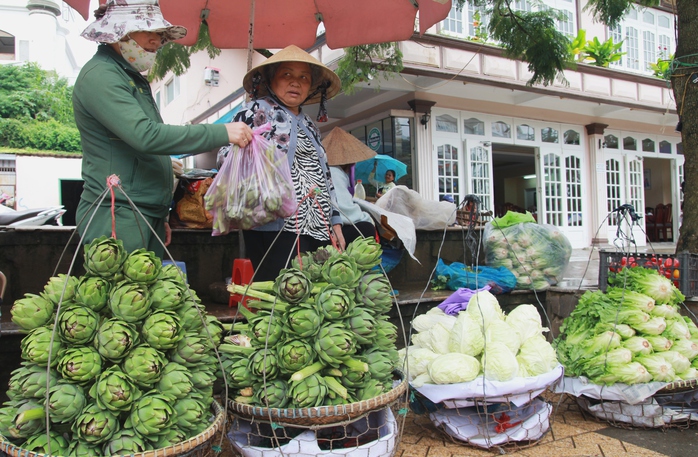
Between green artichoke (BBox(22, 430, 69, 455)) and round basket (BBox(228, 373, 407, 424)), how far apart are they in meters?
0.51

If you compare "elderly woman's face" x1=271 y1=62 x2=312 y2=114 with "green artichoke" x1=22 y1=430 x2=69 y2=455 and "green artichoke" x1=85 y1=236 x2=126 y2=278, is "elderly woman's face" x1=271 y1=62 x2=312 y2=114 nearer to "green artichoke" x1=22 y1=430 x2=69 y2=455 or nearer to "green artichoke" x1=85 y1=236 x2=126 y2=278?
"green artichoke" x1=85 y1=236 x2=126 y2=278

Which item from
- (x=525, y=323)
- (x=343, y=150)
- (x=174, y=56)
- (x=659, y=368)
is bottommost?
(x=659, y=368)

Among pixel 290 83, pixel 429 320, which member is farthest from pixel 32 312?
pixel 429 320

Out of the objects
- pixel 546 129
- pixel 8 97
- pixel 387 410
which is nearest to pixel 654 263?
pixel 387 410

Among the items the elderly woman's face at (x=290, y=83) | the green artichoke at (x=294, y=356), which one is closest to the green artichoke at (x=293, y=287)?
the green artichoke at (x=294, y=356)

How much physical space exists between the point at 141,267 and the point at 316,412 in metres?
0.69

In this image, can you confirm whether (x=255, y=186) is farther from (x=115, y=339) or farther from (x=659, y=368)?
(x=659, y=368)

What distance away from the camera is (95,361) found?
1.34 m

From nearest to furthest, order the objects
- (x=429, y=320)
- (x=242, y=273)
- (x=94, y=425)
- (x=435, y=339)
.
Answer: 1. (x=94, y=425)
2. (x=435, y=339)
3. (x=429, y=320)
4. (x=242, y=273)

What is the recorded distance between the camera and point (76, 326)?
1.34 metres

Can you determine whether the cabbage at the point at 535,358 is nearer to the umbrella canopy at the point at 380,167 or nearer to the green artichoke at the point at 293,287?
the green artichoke at the point at 293,287

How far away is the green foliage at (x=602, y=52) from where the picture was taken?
1124cm

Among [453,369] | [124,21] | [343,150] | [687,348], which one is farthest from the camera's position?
[343,150]

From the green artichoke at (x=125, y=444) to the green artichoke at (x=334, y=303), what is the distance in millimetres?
641
